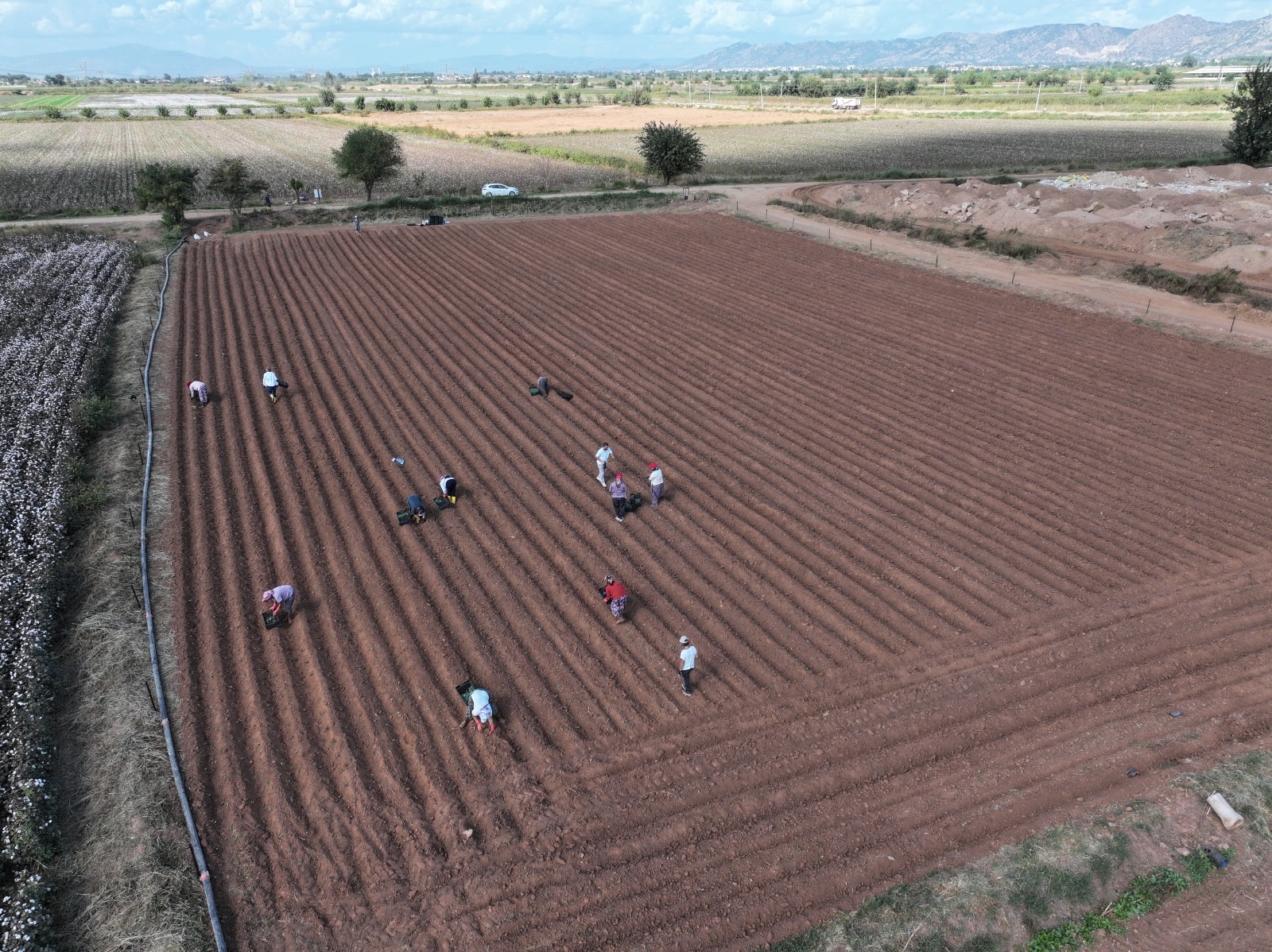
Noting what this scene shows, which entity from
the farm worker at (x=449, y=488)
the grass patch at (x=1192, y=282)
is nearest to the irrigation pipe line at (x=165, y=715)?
the farm worker at (x=449, y=488)

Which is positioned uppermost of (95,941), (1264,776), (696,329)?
(696,329)

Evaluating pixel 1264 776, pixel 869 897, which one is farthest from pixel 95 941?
pixel 1264 776

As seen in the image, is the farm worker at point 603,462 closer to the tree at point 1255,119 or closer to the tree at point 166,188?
the tree at point 166,188

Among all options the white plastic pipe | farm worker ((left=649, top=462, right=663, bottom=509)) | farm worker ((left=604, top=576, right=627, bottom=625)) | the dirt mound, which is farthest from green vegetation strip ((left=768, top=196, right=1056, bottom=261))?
farm worker ((left=604, top=576, right=627, bottom=625))

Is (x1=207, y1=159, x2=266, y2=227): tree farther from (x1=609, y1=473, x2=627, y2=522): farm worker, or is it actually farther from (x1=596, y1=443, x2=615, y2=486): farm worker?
(x1=609, y1=473, x2=627, y2=522): farm worker

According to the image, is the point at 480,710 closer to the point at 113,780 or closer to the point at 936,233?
the point at 113,780

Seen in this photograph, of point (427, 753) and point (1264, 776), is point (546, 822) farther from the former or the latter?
point (1264, 776)
